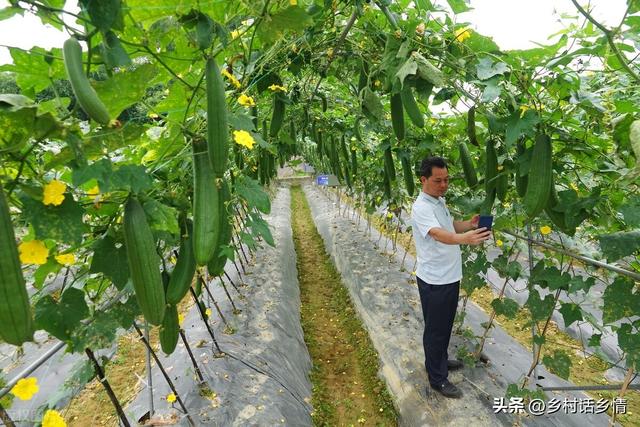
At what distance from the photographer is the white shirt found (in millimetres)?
3534

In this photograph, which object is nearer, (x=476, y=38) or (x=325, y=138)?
(x=476, y=38)

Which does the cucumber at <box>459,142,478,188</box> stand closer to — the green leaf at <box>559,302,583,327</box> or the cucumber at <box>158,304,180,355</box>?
the green leaf at <box>559,302,583,327</box>

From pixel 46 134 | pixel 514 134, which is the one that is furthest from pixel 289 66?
pixel 46 134

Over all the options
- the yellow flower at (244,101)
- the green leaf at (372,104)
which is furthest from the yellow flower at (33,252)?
the green leaf at (372,104)

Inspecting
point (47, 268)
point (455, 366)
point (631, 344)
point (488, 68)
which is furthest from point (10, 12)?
point (455, 366)

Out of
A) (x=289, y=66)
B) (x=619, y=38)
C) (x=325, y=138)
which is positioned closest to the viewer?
(x=619, y=38)

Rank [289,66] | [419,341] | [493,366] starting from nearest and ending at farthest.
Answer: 1. [289,66]
2. [493,366]
3. [419,341]

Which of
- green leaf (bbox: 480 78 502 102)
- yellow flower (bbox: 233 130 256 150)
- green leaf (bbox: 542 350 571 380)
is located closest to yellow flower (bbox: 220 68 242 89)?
yellow flower (bbox: 233 130 256 150)

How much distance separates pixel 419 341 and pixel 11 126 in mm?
5020

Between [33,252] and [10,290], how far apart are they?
482 mm

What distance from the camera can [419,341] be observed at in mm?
5125

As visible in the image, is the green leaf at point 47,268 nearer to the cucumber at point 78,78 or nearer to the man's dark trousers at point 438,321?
the cucumber at point 78,78

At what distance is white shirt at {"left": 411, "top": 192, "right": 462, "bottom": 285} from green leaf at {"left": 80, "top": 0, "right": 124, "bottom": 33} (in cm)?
301

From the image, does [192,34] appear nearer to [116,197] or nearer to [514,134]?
[116,197]
